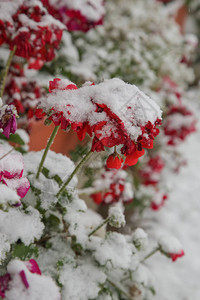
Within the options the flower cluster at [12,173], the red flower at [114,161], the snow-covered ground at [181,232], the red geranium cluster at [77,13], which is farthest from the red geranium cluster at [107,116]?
the snow-covered ground at [181,232]

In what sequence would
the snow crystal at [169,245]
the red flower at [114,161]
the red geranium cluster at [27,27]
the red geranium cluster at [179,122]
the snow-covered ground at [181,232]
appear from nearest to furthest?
the red flower at [114,161] → the red geranium cluster at [27,27] → the snow crystal at [169,245] → the snow-covered ground at [181,232] → the red geranium cluster at [179,122]

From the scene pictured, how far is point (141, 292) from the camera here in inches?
43.9

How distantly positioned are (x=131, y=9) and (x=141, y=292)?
253cm

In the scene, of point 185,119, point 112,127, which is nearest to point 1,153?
point 112,127

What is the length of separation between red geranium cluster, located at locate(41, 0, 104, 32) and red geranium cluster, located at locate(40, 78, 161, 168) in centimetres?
67

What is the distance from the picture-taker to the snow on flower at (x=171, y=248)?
3.49ft

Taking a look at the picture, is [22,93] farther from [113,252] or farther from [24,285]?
[24,285]

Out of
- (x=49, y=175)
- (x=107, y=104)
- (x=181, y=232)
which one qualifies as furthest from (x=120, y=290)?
(x=181, y=232)

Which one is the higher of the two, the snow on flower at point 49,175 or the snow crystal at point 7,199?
the snow crystal at point 7,199

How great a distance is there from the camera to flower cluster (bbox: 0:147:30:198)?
65 cm

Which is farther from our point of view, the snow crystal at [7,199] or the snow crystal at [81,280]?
the snow crystal at [81,280]

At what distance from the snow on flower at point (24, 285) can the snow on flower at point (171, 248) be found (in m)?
0.54

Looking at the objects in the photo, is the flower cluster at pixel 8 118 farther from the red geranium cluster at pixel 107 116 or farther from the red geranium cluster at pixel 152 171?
the red geranium cluster at pixel 152 171

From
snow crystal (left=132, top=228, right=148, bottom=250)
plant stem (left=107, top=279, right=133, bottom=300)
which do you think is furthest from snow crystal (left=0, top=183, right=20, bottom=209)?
plant stem (left=107, top=279, right=133, bottom=300)
